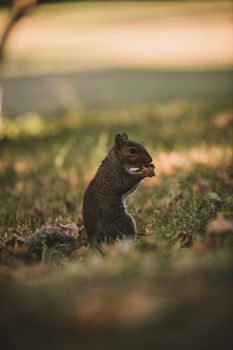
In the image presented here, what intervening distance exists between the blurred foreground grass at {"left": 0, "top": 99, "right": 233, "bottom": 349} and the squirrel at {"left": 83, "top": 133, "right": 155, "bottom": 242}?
147 mm

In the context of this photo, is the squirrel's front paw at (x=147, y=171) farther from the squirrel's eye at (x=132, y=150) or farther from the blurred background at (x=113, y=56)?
the blurred background at (x=113, y=56)

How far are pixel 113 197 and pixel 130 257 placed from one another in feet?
4.01

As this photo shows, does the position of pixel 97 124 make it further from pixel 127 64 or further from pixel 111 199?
pixel 127 64

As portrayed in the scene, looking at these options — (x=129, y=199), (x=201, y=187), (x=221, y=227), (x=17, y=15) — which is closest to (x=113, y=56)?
(x=17, y=15)

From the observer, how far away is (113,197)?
4.59 metres

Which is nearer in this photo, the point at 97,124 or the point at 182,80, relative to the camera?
the point at 97,124

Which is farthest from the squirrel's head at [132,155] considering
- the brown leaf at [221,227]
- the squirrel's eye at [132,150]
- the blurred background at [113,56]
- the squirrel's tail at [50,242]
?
the blurred background at [113,56]

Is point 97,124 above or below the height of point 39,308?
below

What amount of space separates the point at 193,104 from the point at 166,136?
3332 mm

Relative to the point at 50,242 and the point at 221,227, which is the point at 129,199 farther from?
the point at 221,227

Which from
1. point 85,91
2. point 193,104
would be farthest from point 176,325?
point 85,91

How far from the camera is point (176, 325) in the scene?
94.2 inches

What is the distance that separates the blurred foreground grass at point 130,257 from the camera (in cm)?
242

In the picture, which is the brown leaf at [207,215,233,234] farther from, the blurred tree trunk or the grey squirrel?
the blurred tree trunk
